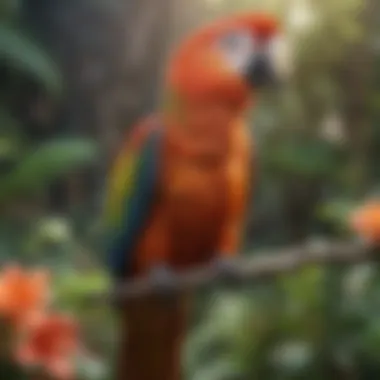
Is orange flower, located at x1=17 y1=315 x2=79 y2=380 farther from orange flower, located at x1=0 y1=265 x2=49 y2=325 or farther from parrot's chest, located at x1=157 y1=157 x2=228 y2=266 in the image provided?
parrot's chest, located at x1=157 y1=157 x2=228 y2=266

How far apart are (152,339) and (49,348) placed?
12 cm

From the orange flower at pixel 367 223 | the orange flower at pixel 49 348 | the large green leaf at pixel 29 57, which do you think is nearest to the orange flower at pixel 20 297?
the orange flower at pixel 49 348

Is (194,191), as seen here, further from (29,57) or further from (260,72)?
(29,57)

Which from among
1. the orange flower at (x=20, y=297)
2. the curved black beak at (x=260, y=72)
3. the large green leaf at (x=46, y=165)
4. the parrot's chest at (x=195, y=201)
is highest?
the curved black beak at (x=260, y=72)

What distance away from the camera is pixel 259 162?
1393 millimetres

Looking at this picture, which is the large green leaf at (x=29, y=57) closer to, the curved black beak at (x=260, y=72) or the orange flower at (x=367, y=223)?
the curved black beak at (x=260, y=72)

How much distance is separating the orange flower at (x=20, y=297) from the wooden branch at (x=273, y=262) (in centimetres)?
7

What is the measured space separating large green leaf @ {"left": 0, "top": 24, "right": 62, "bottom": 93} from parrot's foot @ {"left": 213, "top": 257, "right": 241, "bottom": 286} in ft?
0.93

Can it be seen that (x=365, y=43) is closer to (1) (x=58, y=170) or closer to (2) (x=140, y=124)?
(2) (x=140, y=124)

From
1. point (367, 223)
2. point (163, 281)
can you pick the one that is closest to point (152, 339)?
point (163, 281)

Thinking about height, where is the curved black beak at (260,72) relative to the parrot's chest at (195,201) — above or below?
above

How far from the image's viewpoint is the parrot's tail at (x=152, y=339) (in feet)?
4.41

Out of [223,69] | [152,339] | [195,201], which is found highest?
[223,69]

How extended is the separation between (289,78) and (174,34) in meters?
0.14
